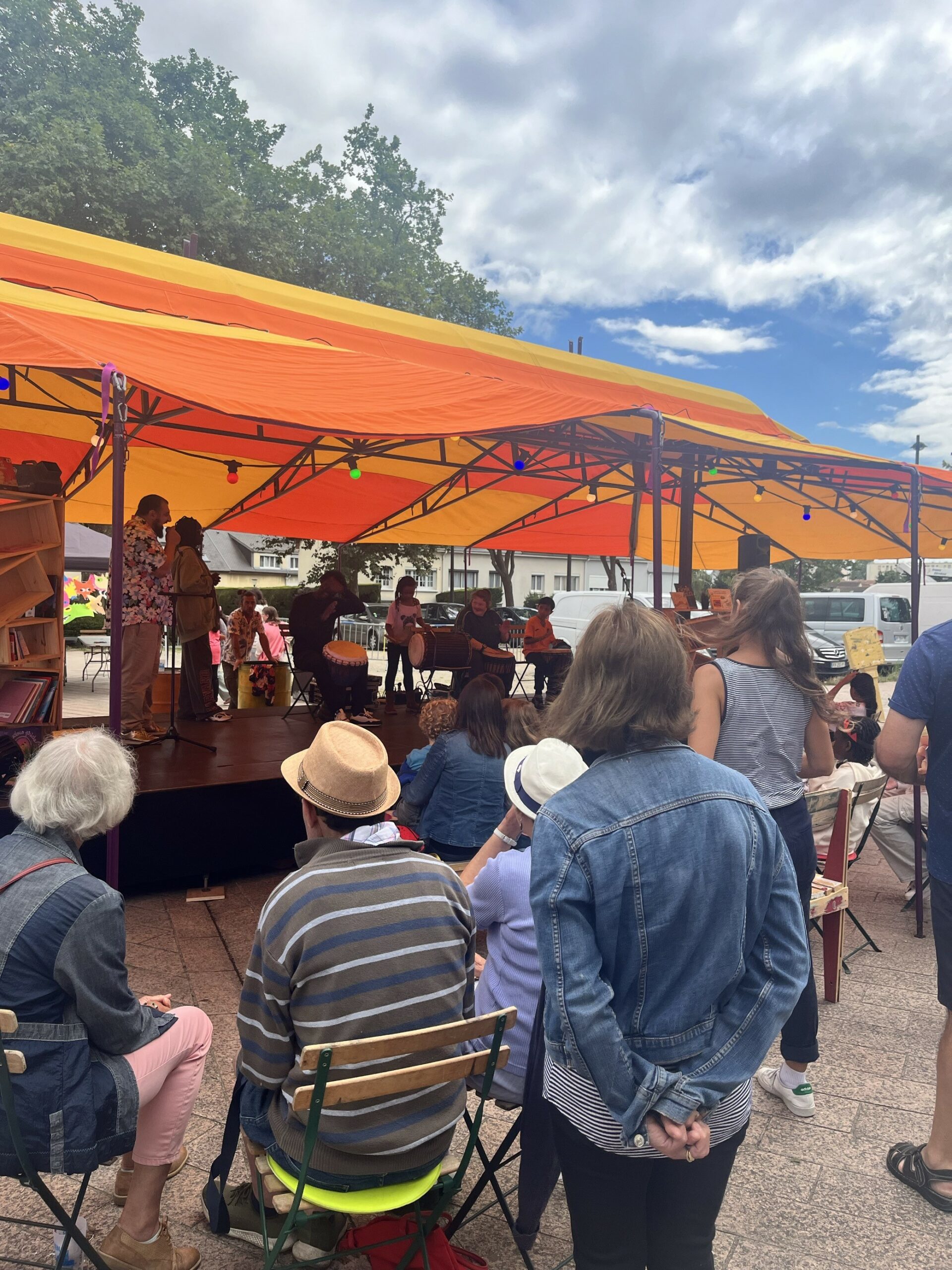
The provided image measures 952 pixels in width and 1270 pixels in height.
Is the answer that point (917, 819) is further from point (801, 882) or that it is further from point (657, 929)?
point (657, 929)

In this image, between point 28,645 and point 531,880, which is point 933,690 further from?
point 28,645

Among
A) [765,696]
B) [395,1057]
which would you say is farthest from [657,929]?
[765,696]

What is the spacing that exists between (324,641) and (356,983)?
610 centimetres

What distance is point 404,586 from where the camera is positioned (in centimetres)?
969

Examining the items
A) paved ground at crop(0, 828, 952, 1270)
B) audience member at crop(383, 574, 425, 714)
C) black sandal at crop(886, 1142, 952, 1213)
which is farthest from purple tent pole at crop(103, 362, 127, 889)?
audience member at crop(383, 574, 425, 714)

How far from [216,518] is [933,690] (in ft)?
28.4

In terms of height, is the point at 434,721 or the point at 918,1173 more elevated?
the point at 434,721

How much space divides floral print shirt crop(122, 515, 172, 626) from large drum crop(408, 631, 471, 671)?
3.29 metres

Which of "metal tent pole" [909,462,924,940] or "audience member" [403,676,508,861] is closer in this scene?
"audience member" [403,676,508,861]

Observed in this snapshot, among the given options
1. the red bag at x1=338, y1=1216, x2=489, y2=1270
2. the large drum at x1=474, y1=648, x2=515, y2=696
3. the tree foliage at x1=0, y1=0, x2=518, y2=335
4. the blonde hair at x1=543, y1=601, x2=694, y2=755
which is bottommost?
the red bag at x1=338, y1=1216, x2=489, y2=1270

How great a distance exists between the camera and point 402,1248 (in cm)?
185

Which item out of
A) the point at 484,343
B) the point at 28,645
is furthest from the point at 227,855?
the point at 484,343

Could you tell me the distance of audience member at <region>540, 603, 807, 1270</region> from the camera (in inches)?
46.6

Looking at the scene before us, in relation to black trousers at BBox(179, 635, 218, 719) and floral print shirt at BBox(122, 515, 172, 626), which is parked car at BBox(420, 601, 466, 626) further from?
floral print shirt at BBox(122, 515, 172, 626)
